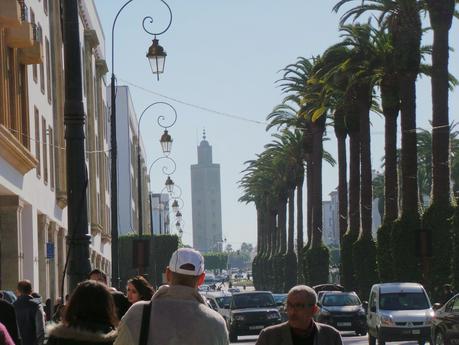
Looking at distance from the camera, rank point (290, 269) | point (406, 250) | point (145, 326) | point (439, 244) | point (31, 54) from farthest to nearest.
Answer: point (290, 269) < point (406, 250) < point (439, 244) < point (31, 54) < point (145, 326)

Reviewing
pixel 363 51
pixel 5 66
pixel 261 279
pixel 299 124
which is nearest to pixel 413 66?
pixel 363 51

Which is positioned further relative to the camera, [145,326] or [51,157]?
[51,157]

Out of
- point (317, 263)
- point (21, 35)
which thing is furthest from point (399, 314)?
point (317, 263)

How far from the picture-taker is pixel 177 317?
25.2 ft

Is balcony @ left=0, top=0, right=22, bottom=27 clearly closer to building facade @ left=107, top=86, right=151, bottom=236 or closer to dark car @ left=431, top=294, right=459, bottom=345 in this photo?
dark car @ left=431, top=294, right=459, bottom=345

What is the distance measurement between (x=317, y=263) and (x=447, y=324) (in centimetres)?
5717

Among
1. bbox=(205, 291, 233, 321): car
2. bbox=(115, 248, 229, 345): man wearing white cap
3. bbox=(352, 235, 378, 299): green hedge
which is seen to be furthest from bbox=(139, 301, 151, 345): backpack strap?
bbox=(352, 235, 378, 299): green hedge

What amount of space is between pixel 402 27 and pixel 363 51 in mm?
5330

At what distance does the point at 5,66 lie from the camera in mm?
37938

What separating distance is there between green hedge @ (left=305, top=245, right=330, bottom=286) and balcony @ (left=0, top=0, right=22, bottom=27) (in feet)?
167

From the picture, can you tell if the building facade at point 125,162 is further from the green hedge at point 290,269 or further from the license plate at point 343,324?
the license plate at point 343,324

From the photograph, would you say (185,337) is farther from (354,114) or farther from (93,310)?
(354,114)

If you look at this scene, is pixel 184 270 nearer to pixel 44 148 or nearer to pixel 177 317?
pixel 177 317

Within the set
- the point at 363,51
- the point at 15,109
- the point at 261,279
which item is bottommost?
the point at 261,279
